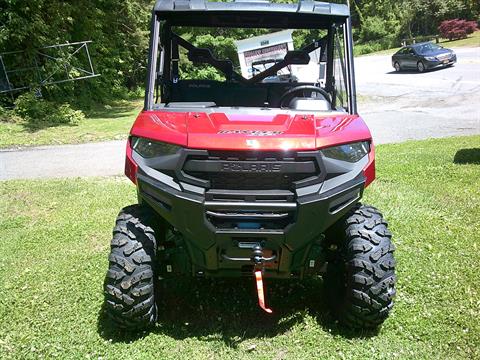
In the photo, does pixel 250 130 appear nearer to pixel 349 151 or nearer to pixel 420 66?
pixel 349 151

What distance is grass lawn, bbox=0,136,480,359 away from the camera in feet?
11.1

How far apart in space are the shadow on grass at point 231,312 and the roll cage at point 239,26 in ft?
4.98

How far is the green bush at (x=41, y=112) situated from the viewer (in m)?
14.2

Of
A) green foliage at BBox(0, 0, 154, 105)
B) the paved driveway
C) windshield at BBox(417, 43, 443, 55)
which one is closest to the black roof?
the paved driveway

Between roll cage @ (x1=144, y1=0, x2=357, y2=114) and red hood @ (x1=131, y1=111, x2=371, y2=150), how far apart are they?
53 centimetres

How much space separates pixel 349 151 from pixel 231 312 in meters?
1.56

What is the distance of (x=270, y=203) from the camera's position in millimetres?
3020

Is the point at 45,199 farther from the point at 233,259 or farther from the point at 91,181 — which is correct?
the point at 233,259

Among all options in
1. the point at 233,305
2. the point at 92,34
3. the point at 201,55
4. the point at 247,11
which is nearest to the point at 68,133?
the point at 92,34

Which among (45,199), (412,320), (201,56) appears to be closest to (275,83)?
(201,56)

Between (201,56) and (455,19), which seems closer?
(201,56)

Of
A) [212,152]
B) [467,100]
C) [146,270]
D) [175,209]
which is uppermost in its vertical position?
[212,152]

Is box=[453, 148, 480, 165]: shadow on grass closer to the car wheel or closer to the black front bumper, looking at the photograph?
the black front bumper

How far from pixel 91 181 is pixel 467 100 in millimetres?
13208
